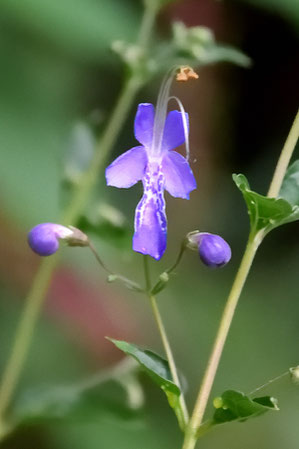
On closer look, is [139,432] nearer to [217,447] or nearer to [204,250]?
[217,447]

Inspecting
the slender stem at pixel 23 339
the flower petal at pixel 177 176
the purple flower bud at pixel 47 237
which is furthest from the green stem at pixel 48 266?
the flower petal at pixel 177 176

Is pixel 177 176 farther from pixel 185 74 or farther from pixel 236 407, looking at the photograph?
pixel 236 407

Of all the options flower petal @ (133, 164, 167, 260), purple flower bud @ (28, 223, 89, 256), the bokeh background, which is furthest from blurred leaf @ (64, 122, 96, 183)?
flower petal @ (133, 164, 167, 260)

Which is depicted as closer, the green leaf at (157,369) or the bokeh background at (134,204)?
the green leaf at (157,369)

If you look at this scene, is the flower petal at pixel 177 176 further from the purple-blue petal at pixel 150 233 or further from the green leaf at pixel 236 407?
the green leaf at pixel 236 407

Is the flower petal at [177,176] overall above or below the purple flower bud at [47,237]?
above

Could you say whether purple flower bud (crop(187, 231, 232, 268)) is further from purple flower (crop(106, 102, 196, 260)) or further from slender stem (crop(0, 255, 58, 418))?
slender stem (crop(0, 255, 58, 418))

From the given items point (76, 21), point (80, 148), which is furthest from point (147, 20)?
point (76, 21)

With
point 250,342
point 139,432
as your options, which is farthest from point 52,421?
point 250,342
